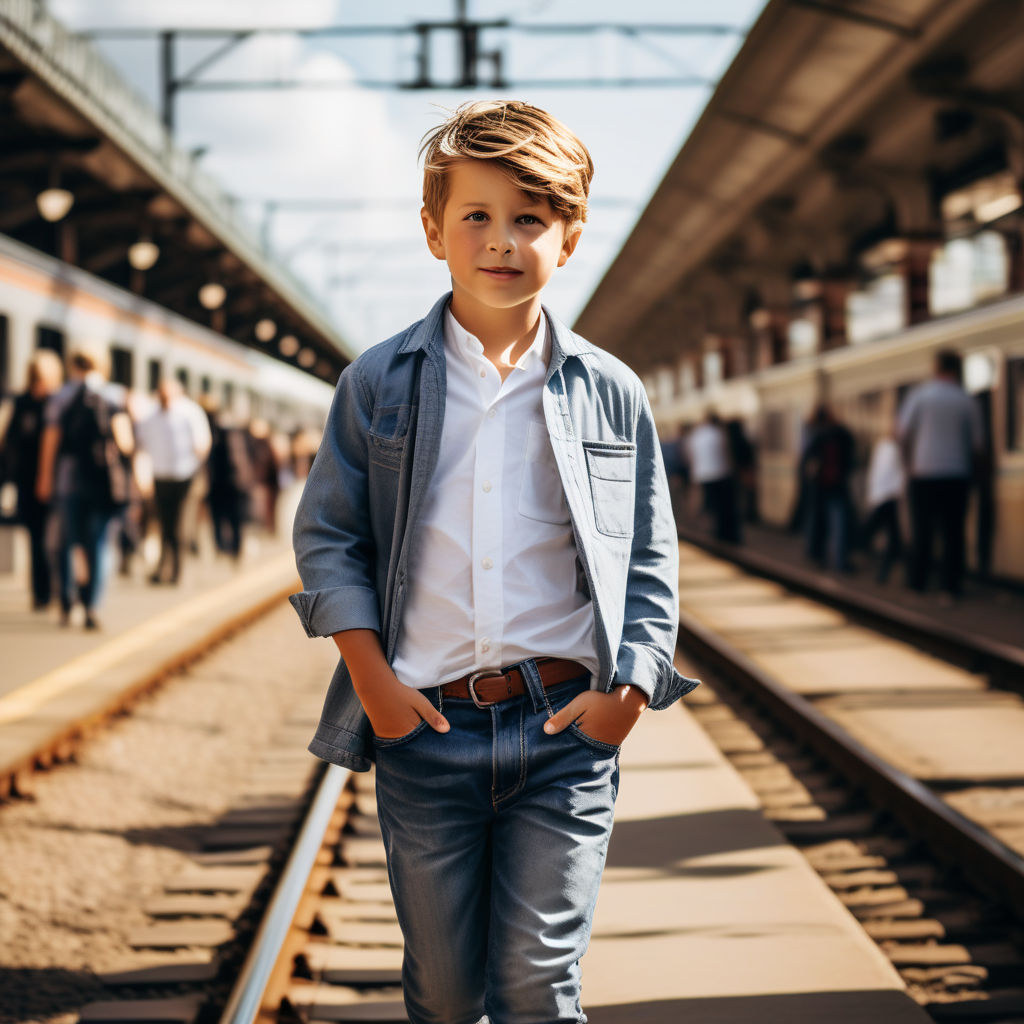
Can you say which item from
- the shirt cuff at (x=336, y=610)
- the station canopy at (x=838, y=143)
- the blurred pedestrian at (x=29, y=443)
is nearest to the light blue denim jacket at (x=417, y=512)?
the shirt cuff at (x=336, y=610)

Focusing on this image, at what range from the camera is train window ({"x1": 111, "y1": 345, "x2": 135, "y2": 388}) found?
15.7 meters

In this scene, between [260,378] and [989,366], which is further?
[260,378]

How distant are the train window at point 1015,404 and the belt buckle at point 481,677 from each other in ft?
33.6

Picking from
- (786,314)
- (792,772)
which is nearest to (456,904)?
(792,772)

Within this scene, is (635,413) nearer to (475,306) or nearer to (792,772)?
(475,306)

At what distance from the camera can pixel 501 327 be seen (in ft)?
6.49

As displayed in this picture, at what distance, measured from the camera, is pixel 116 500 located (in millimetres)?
8789

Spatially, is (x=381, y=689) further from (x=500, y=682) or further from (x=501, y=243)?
(x=501, y=243)

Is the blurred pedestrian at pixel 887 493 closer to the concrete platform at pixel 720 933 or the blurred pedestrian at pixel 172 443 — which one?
the blurred pedestrian at pixel 172 443

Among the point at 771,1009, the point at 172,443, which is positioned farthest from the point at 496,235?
the point at 172,443

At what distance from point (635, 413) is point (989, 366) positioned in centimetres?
1058

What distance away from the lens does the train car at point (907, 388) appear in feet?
37.9

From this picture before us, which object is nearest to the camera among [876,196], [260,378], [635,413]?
[635,413]

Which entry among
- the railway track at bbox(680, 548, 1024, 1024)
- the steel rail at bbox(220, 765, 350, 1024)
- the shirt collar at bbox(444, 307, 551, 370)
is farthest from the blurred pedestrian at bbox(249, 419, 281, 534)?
the shirt collar at bbox(444, 307, 551, 370)
